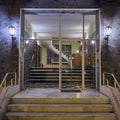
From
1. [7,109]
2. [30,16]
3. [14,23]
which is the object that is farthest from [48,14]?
[7,109]

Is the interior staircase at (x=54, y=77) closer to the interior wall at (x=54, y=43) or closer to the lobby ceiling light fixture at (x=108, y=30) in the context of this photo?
the interior wall at (x=54, y=43)

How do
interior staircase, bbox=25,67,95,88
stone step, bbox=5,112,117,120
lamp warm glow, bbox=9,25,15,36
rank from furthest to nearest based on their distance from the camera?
interior staircase, bbox=25,67,95,88 < lamp warm glow, bbox=9,25,15,36 < stone step, bbox=5,112,117,120

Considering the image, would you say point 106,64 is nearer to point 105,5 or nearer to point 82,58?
point 82,58

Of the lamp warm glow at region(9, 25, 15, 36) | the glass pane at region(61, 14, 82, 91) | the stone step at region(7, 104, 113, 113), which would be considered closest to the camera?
the stone step at region(7, 104, 113, 113)

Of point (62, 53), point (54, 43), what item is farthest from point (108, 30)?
point (54, 43)

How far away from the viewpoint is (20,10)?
28.8 ft

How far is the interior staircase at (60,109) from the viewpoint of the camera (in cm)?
593

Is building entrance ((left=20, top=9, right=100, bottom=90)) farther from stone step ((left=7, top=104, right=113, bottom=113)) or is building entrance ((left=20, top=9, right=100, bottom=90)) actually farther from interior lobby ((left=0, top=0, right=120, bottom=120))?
stone step ((left=7, top=104, right=113, bottom=113))

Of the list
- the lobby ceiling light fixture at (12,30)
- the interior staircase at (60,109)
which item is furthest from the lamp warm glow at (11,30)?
the interior staircase at (60,109)

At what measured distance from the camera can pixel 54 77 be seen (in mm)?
10438

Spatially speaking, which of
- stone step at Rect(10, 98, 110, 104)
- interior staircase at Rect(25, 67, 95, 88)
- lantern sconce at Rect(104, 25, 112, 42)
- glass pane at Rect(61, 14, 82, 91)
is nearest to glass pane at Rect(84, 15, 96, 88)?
interior staircase at Rect(25, 67, 95, 88)

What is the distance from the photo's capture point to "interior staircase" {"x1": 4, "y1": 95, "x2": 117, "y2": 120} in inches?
233

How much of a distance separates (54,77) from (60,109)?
13.8 ft

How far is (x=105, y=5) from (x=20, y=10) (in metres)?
3.35
